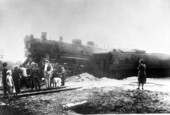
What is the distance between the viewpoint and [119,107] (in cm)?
687

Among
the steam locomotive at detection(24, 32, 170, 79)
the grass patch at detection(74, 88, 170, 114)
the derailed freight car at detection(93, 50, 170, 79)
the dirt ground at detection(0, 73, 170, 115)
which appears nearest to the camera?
the dirt ground at detection(0, 73, 170, 115)

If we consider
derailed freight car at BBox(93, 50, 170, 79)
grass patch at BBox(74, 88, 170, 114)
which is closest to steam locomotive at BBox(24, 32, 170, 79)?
derailed freight car at BBox(93, 50, 170, 79)

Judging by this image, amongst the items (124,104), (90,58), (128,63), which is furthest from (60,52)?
(124,104)

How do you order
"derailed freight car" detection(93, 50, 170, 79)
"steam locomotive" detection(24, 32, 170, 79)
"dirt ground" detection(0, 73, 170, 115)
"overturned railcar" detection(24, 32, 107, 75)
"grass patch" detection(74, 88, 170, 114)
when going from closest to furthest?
1. "dirt ground" detection(0, 73, 170, 115)
2. "grass patch" detection(74, 88, 170, 114)
3. "overturned railcar" detection(24, 32, 107, 75)
4. "steam locomotive" detection(24, 32, 170, 79)
5. "derailed freight car" detection(93, 50, 170, 79)

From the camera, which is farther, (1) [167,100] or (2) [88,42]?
(2) [88,42]

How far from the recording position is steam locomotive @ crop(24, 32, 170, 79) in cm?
1647

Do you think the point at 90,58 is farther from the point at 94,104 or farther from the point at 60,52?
the point at 94,104

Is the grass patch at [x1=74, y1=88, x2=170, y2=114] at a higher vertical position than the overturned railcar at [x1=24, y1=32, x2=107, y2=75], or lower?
lower

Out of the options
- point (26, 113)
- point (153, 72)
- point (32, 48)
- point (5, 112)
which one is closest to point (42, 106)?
point (26, 113)

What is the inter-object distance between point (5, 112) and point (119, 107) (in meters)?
3.81

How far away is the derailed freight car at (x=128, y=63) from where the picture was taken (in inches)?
687

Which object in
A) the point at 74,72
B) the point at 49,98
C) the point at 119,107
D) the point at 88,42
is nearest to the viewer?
the point at 119,107

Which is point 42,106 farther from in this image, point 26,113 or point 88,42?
point 88,42

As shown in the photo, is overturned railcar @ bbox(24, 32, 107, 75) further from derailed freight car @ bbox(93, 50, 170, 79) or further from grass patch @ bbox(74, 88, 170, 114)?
grass patch @ bbox(74, 88, 170, 114)
